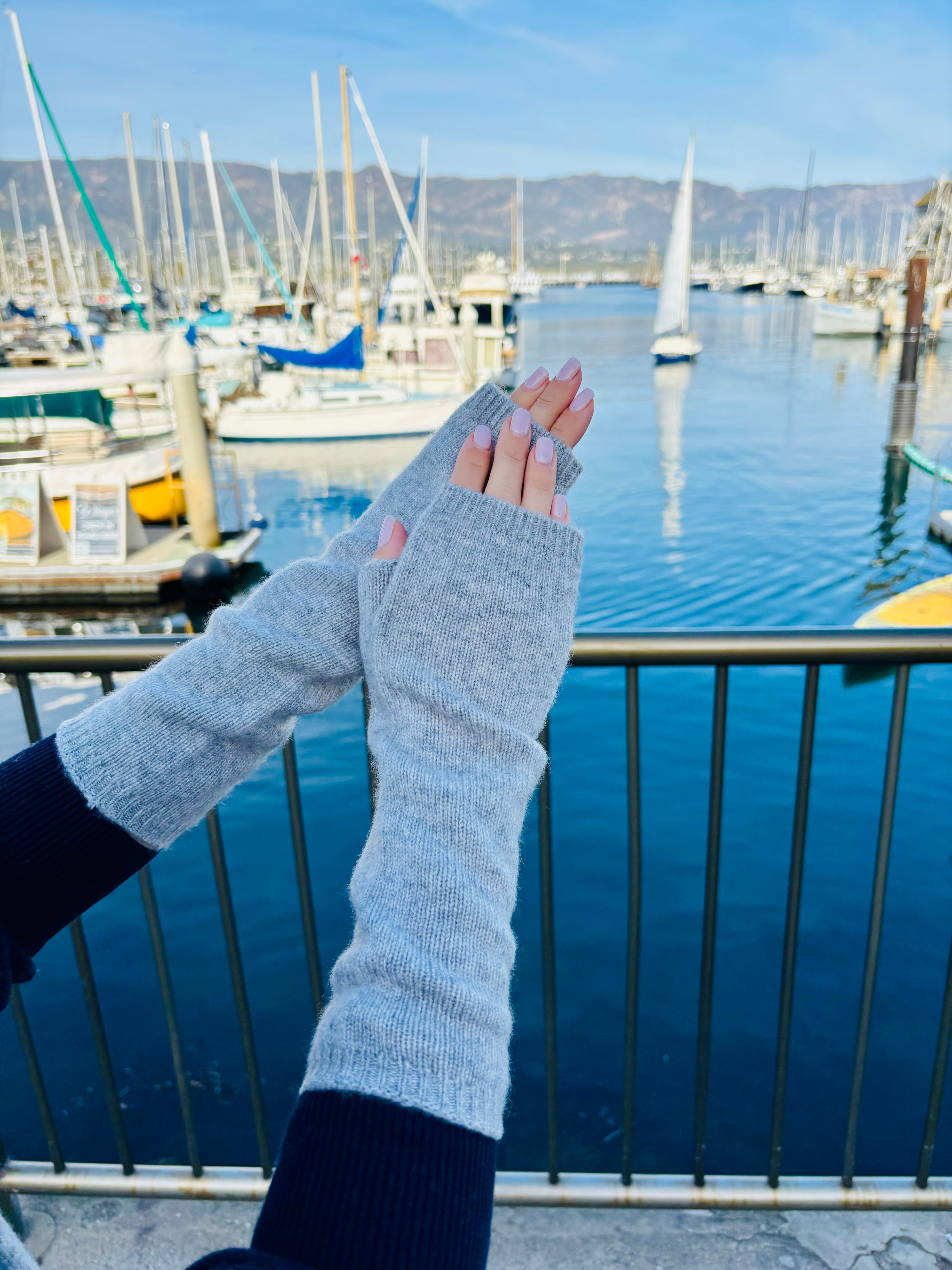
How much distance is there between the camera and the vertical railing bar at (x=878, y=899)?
150cm

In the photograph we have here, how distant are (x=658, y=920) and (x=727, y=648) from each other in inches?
197

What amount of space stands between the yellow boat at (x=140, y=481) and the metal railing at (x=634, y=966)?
1217 cm

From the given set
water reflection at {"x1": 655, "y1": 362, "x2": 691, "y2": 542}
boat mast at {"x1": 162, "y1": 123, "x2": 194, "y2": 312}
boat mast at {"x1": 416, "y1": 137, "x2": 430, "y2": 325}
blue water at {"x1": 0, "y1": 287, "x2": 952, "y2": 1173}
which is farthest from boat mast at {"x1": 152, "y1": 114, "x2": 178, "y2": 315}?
blue water at {"x1": 0, "y1": 287, "x2": 952, "y2": 1173}

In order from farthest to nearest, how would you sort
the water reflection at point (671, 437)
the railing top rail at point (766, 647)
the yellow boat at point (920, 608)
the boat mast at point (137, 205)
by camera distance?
the boat mast at point (137, 205)
the water reflection at point (671, 437)
the yellow boat at point (920, 608)
the railing top rail at point (766, 647)

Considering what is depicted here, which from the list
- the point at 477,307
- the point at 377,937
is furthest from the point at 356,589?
the point at 477,307

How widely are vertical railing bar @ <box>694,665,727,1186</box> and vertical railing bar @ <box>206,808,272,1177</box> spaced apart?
87 centimetres

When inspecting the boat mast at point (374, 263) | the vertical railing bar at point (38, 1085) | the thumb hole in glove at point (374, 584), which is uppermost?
the boat mast at point (374, 263)

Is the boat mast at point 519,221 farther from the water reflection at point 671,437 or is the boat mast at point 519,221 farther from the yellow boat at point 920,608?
the yellow boat at point 920,608

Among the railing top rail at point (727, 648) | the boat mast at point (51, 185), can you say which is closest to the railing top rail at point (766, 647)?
the railing top rail at point (727, 648)

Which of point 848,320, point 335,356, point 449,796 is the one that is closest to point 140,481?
point 335,356

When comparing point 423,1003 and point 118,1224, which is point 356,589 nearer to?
point 423,1003

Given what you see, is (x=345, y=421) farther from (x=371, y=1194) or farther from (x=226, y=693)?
(x=371, y=1194)

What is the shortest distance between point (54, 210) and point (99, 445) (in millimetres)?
10609

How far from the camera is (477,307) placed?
163 ft
